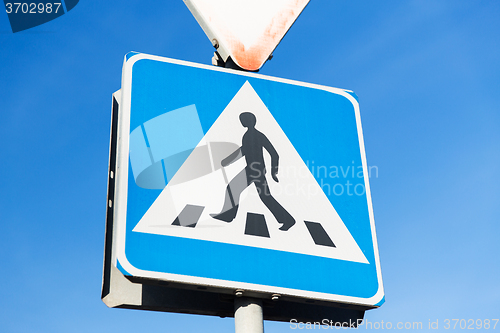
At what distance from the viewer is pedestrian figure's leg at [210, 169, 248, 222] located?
357 centimetres

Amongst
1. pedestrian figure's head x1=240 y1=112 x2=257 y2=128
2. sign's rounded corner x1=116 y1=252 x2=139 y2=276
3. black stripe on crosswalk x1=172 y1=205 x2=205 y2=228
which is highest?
pedestrian figure's head x1=240 y1=112 x2=257 y2=128

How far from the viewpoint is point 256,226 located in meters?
3.62

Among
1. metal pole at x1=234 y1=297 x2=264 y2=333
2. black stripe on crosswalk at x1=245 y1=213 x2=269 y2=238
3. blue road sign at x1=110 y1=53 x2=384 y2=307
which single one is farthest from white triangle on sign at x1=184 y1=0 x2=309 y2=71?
metal pole at x1=234 y1=297 x2=264 y2=333

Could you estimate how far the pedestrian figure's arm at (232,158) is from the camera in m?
3.78

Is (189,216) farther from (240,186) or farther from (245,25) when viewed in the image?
(245,25)

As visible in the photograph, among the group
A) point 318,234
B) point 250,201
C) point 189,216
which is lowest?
point 318,234

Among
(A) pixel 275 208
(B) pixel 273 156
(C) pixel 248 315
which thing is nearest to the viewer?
(C) pixel 248 315

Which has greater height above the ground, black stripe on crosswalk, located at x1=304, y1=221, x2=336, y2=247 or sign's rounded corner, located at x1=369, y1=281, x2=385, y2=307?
black stripe on crosswalk, located at x1=304, y1=221, x2=336, y2=247

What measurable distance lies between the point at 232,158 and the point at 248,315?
104 cm

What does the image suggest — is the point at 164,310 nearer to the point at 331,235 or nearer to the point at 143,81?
the point at 331,235

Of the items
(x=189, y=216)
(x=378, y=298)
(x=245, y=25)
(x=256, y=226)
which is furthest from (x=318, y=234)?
(x=245, y=25)

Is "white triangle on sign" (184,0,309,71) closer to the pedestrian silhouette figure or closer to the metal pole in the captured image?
the pedestrian silhouette figure

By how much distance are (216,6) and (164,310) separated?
2396 mm

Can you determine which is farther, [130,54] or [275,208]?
[130,54]
